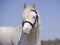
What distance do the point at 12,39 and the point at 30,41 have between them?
25.1 inches

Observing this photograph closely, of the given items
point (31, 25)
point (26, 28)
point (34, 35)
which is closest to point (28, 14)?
point (31, 25)

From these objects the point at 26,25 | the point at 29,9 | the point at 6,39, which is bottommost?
the point at 6,39

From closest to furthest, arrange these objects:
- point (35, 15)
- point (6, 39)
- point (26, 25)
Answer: point (26, 25) → point (35, 15) → point (6, 39)

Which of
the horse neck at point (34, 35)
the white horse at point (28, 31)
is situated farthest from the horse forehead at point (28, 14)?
the horse neck at point (34, 35)

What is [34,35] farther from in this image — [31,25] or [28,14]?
[28,14]

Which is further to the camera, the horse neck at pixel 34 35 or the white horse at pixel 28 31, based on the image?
the horse neck at pixel 34 35

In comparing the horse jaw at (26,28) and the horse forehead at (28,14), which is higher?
the horse forehead at (28,14)

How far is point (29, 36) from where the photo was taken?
281 inches

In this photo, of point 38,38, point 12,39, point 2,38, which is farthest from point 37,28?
point 2,38

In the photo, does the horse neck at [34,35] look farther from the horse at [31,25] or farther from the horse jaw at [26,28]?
the horse jaw at [26,28]

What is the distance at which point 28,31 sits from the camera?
21.6ft

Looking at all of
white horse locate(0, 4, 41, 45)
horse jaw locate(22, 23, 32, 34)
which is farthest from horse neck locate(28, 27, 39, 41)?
horse jaw locate(22, 23, 32, 34)

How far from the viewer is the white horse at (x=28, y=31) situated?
6732 millimetres

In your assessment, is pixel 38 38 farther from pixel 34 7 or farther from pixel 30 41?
pixel 34 7
